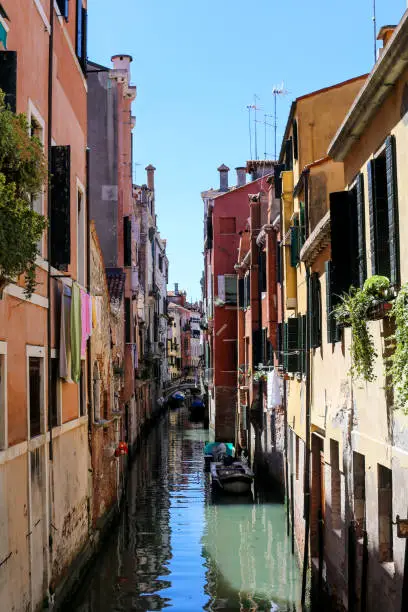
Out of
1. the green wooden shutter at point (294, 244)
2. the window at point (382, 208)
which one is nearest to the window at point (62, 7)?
the green wooden shutter at point (294, 244)

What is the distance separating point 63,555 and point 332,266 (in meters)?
6.13

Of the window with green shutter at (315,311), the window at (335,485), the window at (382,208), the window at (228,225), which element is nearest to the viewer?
the window at (382,208)

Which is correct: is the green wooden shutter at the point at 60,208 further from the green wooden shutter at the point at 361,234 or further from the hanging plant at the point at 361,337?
the hanging plant at the point at 361,337

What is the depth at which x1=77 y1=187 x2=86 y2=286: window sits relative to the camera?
49.9 ft

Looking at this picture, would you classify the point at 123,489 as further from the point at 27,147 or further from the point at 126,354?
the point at 27,147

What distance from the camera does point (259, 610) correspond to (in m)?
13.7

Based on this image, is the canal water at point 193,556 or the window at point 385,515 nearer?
the window at point 385,515

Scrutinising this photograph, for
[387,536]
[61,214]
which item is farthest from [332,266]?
[61,214]

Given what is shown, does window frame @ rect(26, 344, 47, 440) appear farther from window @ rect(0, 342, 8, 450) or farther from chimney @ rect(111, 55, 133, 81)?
chimney @ rect(111, 55, 133, 81)

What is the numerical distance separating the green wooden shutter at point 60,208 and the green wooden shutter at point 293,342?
21.0 ft

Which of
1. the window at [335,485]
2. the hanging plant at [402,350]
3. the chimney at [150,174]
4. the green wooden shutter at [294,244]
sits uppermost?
the chimney at [150,174]

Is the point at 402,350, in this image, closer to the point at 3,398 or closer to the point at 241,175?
the point at 3,398

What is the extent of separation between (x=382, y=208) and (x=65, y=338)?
6093mm

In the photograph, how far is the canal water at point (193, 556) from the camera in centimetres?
1426
